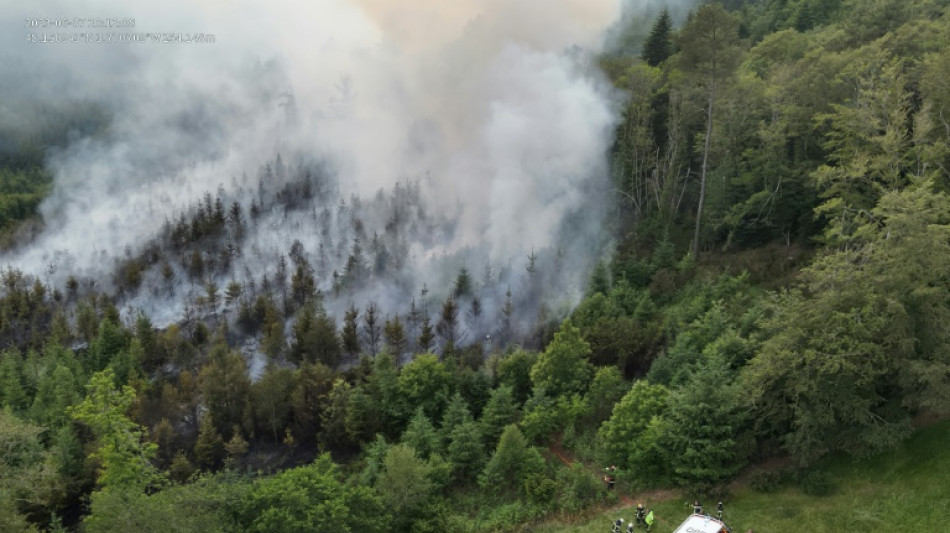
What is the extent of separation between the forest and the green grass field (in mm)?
899

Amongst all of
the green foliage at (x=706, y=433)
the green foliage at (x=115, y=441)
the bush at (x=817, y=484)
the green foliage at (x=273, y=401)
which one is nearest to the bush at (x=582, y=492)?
the green foliage at (x=706, y=433)

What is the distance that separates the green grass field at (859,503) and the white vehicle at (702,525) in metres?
1.34

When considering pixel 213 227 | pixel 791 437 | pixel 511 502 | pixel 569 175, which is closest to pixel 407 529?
pixel 511 502

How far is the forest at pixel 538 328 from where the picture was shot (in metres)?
22.0

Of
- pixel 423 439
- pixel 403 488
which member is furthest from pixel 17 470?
pixel 423 439

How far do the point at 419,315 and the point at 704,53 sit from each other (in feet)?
72.7

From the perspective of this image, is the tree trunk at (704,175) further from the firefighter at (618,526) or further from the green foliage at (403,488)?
the green foliage at (403,488)

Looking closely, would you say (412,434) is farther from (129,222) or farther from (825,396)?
(129,222)

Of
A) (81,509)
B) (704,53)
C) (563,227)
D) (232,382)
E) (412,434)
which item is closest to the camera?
(412,434)

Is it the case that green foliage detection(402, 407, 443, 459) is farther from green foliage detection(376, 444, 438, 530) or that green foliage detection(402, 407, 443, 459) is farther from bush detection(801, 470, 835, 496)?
bush detection(801, 470, 835, 496)

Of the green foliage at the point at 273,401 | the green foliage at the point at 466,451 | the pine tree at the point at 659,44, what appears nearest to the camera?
the green foliage at the point at 466,451

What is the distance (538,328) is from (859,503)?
18398mm

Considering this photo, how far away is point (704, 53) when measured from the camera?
122 ft

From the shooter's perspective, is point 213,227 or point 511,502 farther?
point 213,227
